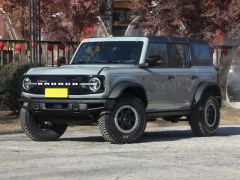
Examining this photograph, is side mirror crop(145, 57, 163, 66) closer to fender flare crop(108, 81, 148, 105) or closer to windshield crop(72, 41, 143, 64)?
windshield crop(72, 41, 143, 64)

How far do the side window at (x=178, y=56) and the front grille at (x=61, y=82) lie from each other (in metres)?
2.22

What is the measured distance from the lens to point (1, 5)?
2197 centimetres

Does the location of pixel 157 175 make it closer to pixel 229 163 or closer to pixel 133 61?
pixel 229 163

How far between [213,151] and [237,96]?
12.7m

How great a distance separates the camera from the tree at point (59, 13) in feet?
69.1

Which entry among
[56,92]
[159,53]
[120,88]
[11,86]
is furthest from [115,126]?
[11,86]

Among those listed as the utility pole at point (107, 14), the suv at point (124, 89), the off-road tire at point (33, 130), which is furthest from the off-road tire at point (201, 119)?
the utility pole at point (107, 14)

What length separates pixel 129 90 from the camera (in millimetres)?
12781

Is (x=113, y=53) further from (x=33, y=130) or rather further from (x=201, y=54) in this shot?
(x=201, y=54)

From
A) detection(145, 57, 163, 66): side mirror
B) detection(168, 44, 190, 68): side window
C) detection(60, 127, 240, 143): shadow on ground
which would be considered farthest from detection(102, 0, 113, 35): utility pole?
detection(145, 57, 163, 66): side mirror

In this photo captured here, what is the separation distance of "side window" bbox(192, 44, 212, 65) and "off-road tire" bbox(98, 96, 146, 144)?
232 cm

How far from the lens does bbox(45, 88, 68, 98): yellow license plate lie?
12.5 meters

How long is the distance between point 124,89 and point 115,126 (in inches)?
25.1

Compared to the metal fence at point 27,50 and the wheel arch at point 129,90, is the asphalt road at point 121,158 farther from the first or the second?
the metal fence at point 27,50
